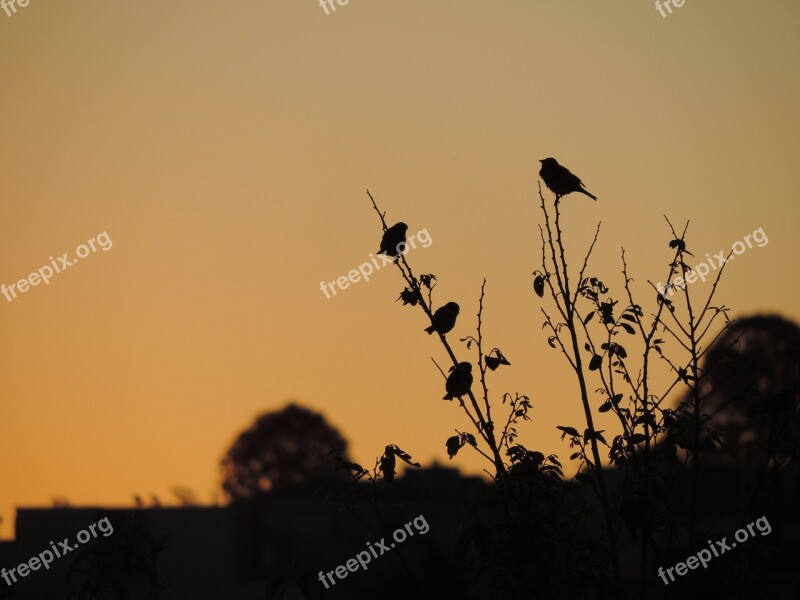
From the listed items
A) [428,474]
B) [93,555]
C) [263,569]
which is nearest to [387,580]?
[263,569]

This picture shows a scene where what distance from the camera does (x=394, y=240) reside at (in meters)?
6.25

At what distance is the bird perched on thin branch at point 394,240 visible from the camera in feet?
20.5

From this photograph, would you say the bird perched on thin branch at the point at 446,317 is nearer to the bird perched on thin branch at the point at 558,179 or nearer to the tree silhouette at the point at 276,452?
the bird perched on thin branch at the point at 558,179

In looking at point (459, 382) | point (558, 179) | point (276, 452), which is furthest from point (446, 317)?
point (276, 452)

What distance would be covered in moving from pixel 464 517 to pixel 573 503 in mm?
822

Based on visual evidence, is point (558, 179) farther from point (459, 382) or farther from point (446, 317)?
point (459, 382)

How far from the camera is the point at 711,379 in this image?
47906 mm

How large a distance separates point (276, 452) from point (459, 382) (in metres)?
67.9

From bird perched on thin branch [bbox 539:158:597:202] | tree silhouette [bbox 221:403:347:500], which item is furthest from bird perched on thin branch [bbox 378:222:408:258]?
tree silhouette [bbox 221:403:347:500]

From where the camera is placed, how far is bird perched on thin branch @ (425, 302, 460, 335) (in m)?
5.99

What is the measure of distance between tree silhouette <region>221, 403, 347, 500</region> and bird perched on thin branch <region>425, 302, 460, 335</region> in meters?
64.2

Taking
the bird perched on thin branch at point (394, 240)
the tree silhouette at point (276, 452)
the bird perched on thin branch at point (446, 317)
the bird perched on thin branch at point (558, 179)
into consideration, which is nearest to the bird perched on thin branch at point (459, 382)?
the bird perched on thin branch at point (446, 317)

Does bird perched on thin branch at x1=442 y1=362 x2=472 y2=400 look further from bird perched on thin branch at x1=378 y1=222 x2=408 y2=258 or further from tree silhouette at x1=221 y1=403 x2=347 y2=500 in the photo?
tree silhouette at x1=221 y1=403 x2=347 y2=500

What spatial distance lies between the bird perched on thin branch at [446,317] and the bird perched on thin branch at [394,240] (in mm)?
463
